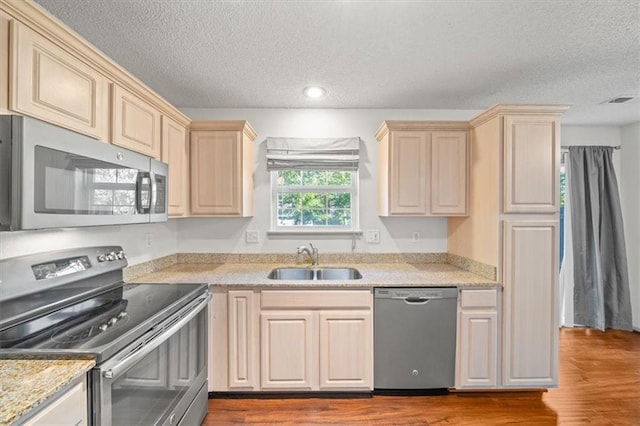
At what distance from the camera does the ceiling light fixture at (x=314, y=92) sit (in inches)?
102

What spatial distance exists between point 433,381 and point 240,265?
6.21 ft

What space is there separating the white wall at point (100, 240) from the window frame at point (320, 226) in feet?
3.20

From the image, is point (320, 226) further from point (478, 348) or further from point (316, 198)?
point (478, 348)

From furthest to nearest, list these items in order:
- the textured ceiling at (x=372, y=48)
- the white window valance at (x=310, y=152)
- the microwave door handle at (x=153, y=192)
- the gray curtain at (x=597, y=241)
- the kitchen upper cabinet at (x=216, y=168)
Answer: the gray curtain at (x=597, y=241) < the white window valance at (x=310, y=152) < the kitchen upper cabinet at (x=216, y=168) < the microwave door handle at (x=153, y=192) < the textured ceiling at (x=372, y=48)

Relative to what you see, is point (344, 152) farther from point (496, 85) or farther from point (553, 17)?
point (553, 17)

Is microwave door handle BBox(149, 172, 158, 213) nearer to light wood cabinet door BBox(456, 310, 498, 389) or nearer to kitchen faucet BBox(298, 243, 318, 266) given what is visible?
kitchen faucet BBox(298, 243, 318, 266)

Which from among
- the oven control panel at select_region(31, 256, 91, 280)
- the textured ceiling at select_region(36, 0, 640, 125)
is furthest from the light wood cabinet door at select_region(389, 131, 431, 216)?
the oven control panel at select_region(31, 256, 91, 280)

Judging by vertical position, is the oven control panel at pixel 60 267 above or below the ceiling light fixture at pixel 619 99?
below

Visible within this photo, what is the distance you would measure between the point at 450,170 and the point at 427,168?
197 millimetres

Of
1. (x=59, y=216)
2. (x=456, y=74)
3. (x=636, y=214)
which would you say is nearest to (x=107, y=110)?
(x=59, y=216)

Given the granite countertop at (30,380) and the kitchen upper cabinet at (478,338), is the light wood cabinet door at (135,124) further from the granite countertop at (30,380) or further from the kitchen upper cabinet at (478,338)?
the kitchen upper cabinet at (478,338)

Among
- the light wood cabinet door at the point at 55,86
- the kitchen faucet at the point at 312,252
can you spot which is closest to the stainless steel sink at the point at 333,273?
the kitchen faucet at the point at 312,252

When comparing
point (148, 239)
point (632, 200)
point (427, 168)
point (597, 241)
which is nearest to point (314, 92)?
point (427, 168)

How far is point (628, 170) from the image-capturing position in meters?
3.58
